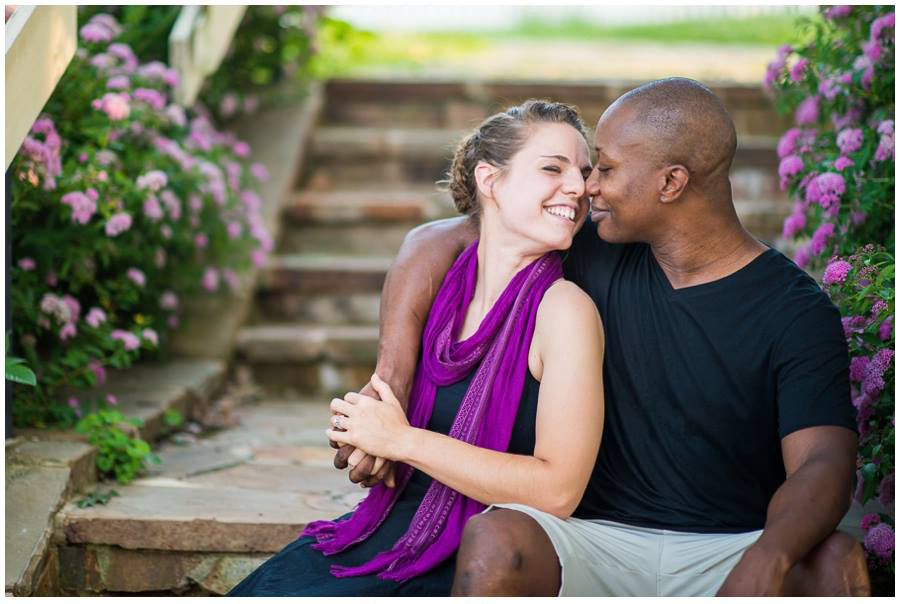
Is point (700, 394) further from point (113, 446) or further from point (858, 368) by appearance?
point (113, 446)

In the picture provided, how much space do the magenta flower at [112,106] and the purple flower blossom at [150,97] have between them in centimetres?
22

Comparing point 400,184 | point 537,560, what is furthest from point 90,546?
point 400,184

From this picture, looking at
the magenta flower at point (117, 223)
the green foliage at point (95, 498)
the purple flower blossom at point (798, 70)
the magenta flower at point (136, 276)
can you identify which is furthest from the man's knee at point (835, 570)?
the magenta flower at point (136, 276)

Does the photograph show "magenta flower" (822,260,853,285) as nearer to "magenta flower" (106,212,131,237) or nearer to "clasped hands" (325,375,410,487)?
"clasped hands" (325,375,410,487)

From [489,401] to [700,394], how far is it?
443 mm

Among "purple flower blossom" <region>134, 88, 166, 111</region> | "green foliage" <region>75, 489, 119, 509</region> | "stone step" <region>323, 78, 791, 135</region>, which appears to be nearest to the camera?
"green foliage" <region>75, 489, 119, 509</region>

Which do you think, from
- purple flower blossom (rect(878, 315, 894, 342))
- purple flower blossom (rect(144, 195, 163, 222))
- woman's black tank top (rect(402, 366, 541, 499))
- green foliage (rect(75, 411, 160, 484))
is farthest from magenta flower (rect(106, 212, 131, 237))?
purple flower blossom (rect(878, 315, 894, 342))

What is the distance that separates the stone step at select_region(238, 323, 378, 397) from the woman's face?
2372mm

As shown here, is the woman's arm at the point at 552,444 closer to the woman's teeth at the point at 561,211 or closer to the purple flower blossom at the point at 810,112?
the woman's teeth at the point at 561,211

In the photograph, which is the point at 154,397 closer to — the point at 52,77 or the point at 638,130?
the point at 52,77

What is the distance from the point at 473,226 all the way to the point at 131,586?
135 cm

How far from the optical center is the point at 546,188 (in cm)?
240

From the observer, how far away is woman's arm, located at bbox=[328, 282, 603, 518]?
2137 millimetres

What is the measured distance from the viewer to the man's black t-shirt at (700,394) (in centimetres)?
225
